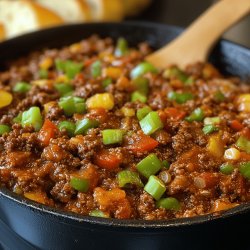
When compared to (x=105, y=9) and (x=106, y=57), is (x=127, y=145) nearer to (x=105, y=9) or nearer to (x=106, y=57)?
(x=106, y=57)

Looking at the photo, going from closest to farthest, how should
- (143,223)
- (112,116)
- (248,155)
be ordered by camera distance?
1. (143,223)
2. (248,155)
3. (112,116)

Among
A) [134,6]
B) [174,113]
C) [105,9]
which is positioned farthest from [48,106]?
[134,6]

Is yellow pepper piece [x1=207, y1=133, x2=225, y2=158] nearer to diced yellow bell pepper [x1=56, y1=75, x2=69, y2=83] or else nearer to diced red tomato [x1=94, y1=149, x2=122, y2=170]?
diced red tomato [x1=94, y1=149, x2=122, y2=170]

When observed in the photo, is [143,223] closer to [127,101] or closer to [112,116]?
[112,116]

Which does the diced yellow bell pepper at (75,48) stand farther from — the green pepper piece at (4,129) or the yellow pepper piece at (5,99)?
the green pepper piece at (4,129)

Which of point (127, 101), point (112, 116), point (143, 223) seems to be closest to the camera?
point (143, 223)

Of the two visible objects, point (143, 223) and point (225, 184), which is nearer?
point (143, 223)

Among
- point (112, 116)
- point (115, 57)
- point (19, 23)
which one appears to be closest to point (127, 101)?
point (112, 116)
